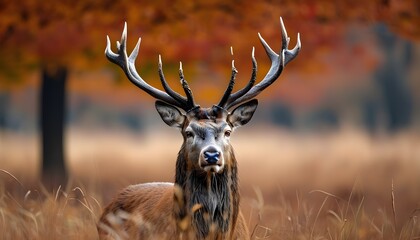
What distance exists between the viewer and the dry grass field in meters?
5.87

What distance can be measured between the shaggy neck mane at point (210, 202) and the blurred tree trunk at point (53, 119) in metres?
8.26

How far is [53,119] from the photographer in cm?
1387

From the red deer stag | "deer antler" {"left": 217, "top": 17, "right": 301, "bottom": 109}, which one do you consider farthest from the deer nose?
"deer antler" {"left": 217, "top": 17, "right": 301, "bottom": 109}

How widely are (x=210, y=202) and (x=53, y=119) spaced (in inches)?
342

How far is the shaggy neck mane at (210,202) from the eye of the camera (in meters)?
5.52

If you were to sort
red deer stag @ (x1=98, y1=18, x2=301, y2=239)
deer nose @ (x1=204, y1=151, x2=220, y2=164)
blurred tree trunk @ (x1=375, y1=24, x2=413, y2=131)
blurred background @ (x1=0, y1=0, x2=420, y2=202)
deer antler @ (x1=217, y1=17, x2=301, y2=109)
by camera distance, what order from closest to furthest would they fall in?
deer nose @ (x1=204, y1=151, x2=220, y2=164), red deer stag @ (x1=98, y1=18, x2=301, y2=239), deer antler @ (x1=217, y1=17, x2=301, y2=109), blurred background @ (x1=0, y1=0, x2=420, y2=202), blurred tree trunk @ (x1=375, y1=24, x2=413, y2=131)

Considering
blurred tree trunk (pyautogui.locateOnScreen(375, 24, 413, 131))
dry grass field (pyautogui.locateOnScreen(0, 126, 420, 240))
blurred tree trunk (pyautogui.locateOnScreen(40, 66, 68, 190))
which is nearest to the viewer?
dry grass field (pyautogui.locateOnScreen(0, 126, 420, 240))

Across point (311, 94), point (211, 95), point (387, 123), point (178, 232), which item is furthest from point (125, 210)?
point (311, 94)

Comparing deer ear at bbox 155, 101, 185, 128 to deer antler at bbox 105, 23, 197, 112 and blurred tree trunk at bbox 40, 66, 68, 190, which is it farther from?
blurred tree trunk at bbox 40, 66, 68, 190

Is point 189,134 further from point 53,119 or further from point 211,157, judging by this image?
point 53,119

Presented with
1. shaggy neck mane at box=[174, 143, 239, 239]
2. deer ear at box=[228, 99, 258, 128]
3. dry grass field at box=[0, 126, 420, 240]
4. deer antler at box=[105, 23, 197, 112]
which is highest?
deer antler at box=[105, 23, 197, 112]

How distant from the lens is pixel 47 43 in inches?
457

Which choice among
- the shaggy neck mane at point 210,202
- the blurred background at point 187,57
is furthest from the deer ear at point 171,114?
the blurred background at point 187,57

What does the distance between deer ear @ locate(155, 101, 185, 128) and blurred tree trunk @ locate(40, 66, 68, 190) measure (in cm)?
791
